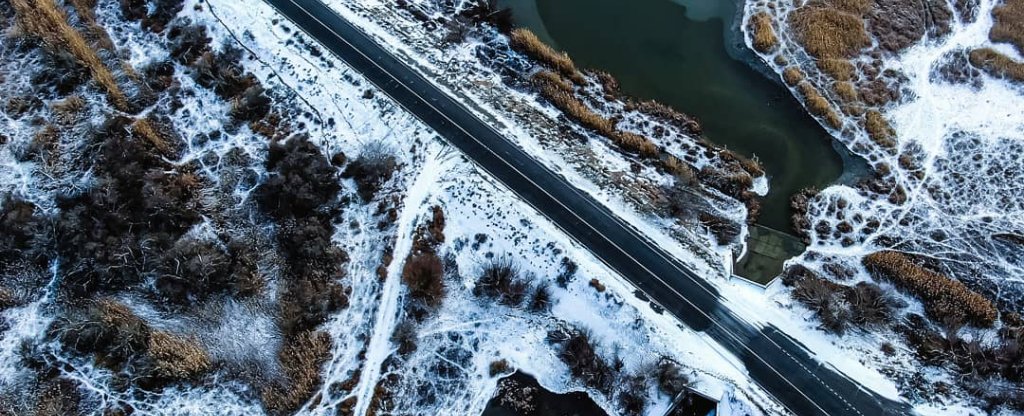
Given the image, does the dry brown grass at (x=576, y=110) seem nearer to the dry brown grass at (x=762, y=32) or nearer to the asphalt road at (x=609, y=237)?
the asphalt road at (x=609, y=237)

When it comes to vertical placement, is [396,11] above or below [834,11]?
below

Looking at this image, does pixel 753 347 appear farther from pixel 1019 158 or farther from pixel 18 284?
pixel 18 284

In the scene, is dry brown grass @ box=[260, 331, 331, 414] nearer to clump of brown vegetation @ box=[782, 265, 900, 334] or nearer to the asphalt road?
the asphalt road

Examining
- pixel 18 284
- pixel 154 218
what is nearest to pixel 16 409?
pixel 18 284

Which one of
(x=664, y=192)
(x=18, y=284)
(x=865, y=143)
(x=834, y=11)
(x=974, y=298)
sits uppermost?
(x=834, y=11)

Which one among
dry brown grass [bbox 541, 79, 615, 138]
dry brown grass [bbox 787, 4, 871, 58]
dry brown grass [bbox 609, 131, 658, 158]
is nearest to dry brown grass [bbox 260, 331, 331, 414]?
dry brown grass [bbox 541, 79, 615, 138]

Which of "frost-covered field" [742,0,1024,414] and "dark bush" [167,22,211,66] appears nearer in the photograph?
"frost-covered field" [742,0,1024,414]
